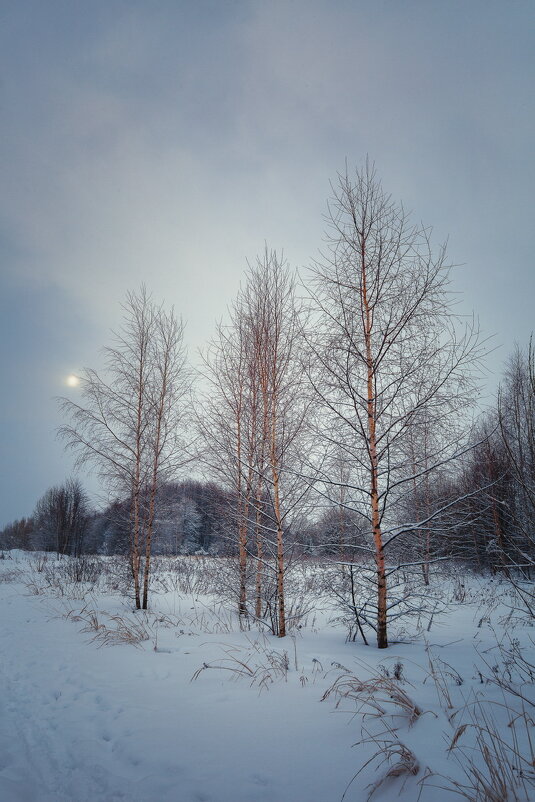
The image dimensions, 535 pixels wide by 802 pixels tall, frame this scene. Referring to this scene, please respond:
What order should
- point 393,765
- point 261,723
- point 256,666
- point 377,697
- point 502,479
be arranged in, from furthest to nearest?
point 502,479, point 256,666, point 377,697, point 261,723, point 393,765

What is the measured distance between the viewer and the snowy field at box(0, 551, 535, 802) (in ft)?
6.75

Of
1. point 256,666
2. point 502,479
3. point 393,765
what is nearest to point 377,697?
point 393,765

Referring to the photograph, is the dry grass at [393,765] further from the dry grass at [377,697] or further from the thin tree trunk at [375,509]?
the thin tree trunk at [375,509]

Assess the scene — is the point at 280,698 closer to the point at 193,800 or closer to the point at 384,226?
the point at 193,800

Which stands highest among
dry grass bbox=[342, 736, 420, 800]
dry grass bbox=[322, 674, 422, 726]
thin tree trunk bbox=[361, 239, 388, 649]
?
thin tree trunk bbox=[361, 239, 388, 649]

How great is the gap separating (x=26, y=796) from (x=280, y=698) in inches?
80.0

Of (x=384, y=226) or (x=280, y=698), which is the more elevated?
(x=384, y=226)

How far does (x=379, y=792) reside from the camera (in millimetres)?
1968

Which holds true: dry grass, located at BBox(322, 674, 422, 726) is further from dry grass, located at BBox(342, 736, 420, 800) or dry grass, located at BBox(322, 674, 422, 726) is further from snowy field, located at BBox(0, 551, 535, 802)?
dry grass, located at BBox(342, 736, 420, 800)

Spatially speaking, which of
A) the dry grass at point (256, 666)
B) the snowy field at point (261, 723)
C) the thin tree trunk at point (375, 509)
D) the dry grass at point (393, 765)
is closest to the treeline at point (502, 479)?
the thin tree trunk at point (375, 509)

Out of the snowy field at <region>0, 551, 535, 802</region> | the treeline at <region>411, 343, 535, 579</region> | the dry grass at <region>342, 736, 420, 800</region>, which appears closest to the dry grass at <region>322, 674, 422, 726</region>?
the snowy field at <region>0, 551, 535, 802</region>

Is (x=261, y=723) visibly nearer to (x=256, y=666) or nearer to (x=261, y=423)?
(x=256, y=666)

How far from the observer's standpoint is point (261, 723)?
109 inches

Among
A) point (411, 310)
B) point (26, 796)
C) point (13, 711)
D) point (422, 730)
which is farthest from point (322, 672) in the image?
point (411, 310)
